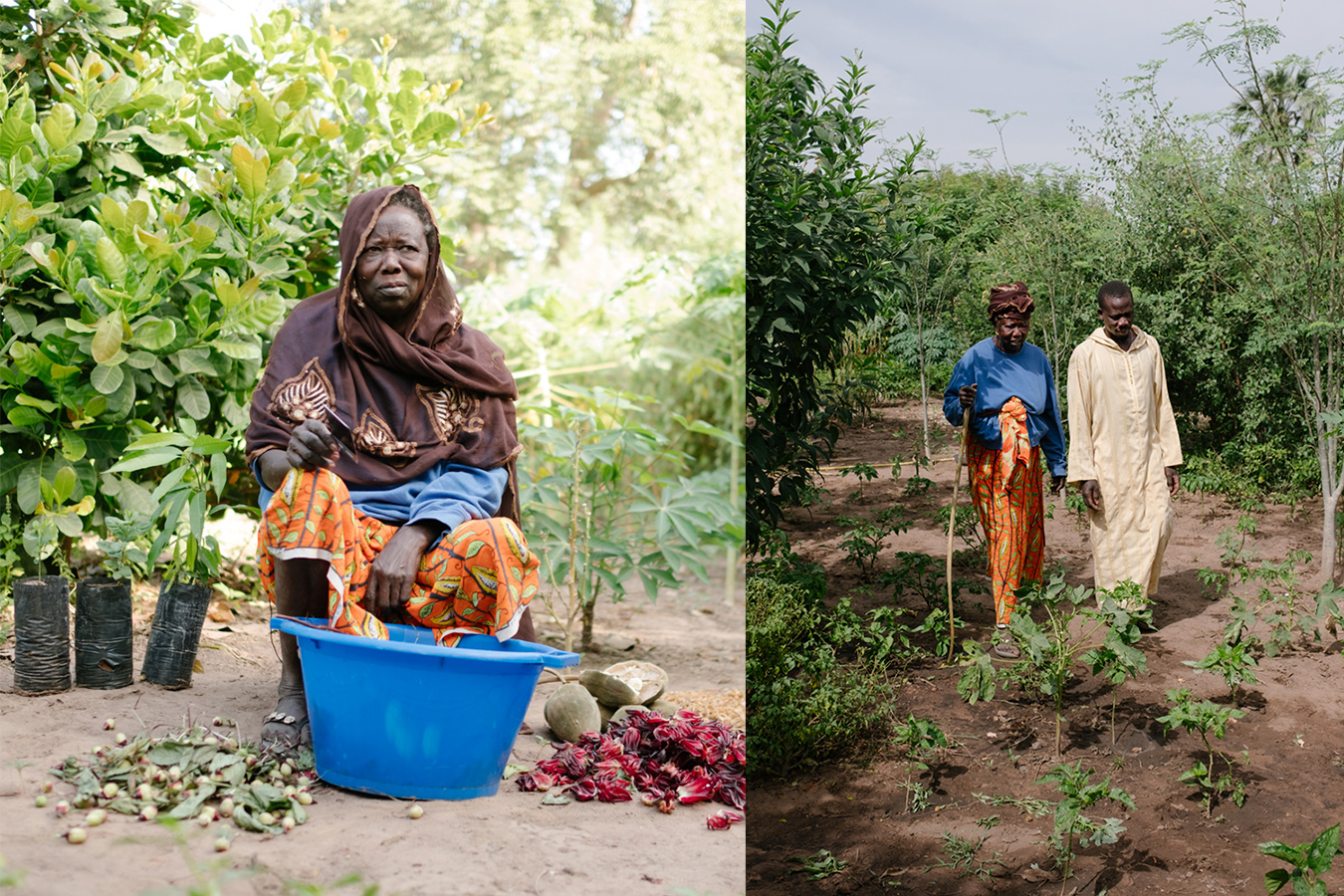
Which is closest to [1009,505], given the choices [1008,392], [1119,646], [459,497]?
[1008,392]

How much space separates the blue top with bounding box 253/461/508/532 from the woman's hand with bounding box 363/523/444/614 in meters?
0.05

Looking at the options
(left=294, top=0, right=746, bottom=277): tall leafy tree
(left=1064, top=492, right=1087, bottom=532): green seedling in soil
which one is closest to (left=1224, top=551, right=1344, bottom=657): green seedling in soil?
(left=1064, top=492, right=1087, bottom=532): green seedling in soil

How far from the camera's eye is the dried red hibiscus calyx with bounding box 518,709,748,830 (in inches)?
98.6

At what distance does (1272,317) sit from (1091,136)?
2.05 ft

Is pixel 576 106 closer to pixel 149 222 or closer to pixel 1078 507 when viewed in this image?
pixel 149 222

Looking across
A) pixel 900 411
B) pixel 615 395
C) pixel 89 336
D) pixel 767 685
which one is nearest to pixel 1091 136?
pixel 900 411

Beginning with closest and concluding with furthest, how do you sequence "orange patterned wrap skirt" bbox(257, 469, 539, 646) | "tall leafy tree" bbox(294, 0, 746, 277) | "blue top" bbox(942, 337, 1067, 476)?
"orange patterned wrap skirt" bbox(257, 469, 539, 646) → "blue top" bbox(942, 337, 1067, 476) → "tall leafy tree" bbox(294, 0, 746, 277)

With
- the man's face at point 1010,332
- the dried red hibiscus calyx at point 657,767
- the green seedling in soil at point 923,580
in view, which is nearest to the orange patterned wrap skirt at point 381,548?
the dried red hibiscus calyx at point 657,767

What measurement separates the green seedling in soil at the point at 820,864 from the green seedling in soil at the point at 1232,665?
0.98 metres

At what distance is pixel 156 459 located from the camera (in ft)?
9.62

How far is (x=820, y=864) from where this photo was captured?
2613 mm

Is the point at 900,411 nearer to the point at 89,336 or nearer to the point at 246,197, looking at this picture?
the point at 246,197

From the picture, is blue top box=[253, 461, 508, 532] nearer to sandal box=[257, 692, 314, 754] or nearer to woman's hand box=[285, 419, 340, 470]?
woman's hand box=[285, 419, 340, 470]

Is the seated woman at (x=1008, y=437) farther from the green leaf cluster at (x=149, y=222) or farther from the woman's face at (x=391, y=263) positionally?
the green leaf cluster at (x=149, y=222)
